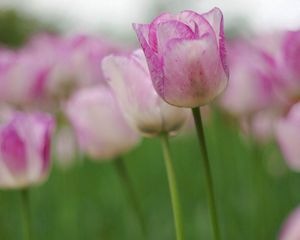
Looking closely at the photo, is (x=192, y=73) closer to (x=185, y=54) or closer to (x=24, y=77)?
(x=185, y=54)

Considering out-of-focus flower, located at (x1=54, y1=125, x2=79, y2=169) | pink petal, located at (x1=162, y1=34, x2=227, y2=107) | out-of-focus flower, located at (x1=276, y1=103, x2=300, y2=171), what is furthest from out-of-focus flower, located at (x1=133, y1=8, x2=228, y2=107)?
out-of-focus flower, located at (x1=54, y1=125, x2=79, y2=169)

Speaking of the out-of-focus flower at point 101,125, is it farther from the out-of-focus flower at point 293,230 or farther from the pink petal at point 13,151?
the out-of-focus flower at point 293,230

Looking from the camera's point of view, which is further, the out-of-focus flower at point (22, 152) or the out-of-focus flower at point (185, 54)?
the out-of-focus flower at point (22, 152)

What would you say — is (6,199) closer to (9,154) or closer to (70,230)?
(70,230)

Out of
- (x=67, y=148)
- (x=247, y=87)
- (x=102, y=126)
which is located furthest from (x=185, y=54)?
(x=67, y=148)

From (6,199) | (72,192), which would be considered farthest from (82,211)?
(6,199)

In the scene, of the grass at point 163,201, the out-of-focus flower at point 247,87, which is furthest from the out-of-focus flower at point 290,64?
the grass at point 163,201

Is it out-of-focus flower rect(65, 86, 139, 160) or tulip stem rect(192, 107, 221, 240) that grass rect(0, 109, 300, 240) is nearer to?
out-of-focus flower rect(65, 86, 139, 160)
